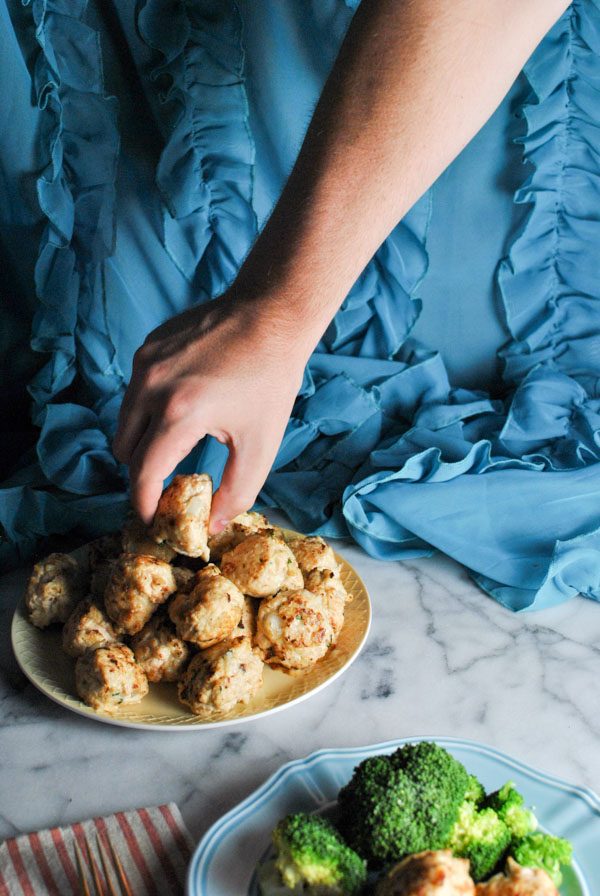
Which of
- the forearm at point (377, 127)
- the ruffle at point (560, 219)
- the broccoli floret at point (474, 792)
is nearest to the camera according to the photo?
the broccoli floret at point (474, 792)

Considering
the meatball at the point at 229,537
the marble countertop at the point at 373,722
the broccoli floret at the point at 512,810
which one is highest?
the meatball at the point at 229,537

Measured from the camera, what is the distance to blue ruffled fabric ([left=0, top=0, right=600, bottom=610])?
1083mm

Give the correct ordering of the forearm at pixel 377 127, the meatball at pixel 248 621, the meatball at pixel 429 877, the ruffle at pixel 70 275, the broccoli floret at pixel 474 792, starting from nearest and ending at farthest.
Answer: the meatball at pixel 429 877, the broccoli floret at pixel 474 792, the forearm at pixel 377 127, the meatball at pixel 248 621, the ruffle at pixel 70 275

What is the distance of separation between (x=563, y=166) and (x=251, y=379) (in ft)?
Answer: 2.23

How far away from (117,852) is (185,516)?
31 cm

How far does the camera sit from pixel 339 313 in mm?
1284

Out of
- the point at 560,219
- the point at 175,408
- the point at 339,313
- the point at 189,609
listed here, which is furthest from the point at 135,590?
the point at 560,219

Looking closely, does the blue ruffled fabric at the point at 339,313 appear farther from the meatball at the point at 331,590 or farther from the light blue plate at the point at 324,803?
the light blue plate at the point at 324,803

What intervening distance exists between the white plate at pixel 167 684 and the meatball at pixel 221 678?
0.04 ft

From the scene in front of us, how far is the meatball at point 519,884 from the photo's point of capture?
0.61 metres

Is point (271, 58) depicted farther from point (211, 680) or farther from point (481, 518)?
point (211, 680)

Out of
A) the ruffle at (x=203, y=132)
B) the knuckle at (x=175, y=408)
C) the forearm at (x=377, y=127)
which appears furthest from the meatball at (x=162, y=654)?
the ruffle at (x=203, y=132)

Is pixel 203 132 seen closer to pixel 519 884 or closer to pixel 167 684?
pixel 167 684

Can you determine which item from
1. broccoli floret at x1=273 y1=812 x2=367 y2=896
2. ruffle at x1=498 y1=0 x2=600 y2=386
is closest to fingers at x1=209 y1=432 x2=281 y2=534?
broccoli floret at x1=273 y1=812 x2=367 y2=896
